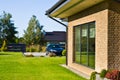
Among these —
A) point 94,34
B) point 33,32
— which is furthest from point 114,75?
point 33,32

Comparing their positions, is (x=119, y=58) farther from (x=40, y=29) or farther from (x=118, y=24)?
(x=40, y=29)

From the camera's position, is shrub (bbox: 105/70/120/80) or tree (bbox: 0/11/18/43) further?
tree (bbox: 0/11/18/43)

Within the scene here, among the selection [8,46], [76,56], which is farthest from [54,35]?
[76,56]

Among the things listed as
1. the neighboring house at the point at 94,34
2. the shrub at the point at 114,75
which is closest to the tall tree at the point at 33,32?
the neighboring house at the point at 94,34

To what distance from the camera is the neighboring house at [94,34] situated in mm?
13273

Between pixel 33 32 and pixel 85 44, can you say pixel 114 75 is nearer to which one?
pixel 85 44

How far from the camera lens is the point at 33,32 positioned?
69562mm

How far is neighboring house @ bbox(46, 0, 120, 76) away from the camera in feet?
43.5

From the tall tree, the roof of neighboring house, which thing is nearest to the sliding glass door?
the tall tree

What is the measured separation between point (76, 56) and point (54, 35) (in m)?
70.1

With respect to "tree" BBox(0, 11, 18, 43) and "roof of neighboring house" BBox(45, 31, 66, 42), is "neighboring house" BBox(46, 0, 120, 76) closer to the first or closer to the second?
"tree" BBox(0, 11, 18, 43)

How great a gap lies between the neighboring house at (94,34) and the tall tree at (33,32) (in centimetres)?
4849

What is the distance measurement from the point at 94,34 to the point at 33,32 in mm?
54388

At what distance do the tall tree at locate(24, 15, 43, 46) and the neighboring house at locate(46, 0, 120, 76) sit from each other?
159ft
